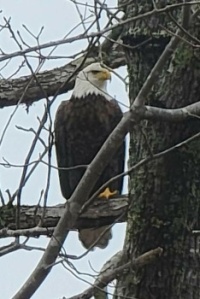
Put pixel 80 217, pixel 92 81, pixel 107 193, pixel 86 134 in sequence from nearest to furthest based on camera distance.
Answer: pixel 80 217 < pixel 107 193 < pixel 86 134 < pixel 92 81

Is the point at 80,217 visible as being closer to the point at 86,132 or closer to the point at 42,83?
the point at 42,83

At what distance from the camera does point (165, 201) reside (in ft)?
11.1

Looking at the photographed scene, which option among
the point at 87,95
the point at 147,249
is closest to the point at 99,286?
the point at 147,249

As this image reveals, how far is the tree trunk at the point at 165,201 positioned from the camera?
336cm

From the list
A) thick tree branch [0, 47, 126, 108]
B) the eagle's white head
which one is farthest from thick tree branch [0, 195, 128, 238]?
the eagle's white head

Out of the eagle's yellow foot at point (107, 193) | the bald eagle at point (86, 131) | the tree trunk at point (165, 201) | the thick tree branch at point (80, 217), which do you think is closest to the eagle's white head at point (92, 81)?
the bald eagle at point (86, 131)

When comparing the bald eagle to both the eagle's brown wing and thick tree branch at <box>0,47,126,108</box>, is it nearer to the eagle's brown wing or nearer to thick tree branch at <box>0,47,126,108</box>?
the eagle's brown wing

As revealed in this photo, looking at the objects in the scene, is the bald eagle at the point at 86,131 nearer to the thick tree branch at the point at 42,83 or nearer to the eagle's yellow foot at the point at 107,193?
the eagle's yellow foot at the point at 107,193

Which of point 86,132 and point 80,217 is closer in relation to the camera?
point 80,217

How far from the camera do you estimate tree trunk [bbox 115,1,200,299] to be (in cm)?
336

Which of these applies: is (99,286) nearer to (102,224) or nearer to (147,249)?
(147,249)

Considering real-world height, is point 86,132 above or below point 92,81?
below

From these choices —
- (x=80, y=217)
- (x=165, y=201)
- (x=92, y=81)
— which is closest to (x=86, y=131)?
(x=92, y=81)

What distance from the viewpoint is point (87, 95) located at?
506 cm
